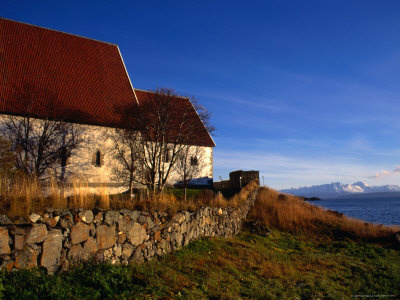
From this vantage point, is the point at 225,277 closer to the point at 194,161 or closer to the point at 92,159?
the point at 92,159

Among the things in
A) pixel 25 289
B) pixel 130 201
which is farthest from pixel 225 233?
pixel 25 289

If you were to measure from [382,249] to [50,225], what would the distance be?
17.5 meters

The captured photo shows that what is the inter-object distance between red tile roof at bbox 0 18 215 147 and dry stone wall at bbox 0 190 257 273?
13.4 metres

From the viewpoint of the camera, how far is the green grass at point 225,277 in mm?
5645

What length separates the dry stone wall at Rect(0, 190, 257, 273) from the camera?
5.84 meters

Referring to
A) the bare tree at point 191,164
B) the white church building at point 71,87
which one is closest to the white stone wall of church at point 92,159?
the white church building at point 71,87

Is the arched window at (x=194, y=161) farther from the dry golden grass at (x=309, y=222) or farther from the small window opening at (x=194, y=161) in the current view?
the dry golden grass at (x=309, y=222)

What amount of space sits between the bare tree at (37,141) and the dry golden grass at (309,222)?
1461 centimetres

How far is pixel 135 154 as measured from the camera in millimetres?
22938

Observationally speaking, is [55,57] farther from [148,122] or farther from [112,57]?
[148,122]

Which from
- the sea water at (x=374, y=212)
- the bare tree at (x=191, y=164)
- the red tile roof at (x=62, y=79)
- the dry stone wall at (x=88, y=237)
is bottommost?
the sea water at (x=374, y=212)

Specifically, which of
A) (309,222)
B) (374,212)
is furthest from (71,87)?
(374,212)

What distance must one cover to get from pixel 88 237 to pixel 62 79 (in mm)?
20788

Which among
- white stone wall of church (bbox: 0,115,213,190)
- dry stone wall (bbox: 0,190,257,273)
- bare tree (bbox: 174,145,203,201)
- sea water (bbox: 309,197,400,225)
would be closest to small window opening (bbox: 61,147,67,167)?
white stone wall of church (bbox: 0,115,213,190)
